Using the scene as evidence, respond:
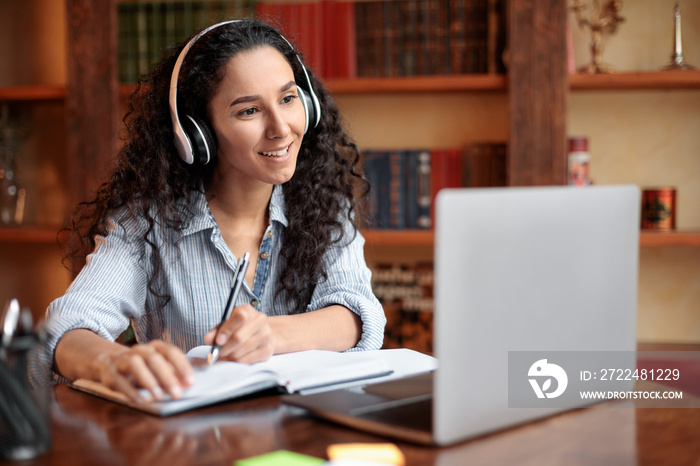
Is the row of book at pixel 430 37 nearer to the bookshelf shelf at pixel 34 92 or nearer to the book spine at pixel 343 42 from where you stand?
the book spine at pixel 343 42

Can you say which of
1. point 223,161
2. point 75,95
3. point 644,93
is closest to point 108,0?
point 75,95

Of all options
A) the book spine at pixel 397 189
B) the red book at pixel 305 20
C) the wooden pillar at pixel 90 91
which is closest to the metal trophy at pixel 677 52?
the book spine at pixel 397 189

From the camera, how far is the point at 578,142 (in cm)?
240

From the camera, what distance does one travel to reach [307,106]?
152cm

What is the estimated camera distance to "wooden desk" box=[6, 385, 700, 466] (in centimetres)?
70

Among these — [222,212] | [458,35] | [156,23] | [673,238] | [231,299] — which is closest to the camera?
[231,299]

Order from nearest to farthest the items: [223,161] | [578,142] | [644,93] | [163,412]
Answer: [163,412] < [223,161] < [578,142] < [644,93]

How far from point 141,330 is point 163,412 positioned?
0.72m

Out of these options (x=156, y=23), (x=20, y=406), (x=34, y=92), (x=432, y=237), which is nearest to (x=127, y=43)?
(x=156, y=23)

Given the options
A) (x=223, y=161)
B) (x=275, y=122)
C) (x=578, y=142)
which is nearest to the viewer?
(x=275, y=122)

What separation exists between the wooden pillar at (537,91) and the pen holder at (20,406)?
187 cm

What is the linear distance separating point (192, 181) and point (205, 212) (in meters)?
0.10

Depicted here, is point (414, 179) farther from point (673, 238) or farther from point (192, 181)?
point (192, 181)

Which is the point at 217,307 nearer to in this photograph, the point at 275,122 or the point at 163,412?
the point at 275,122
